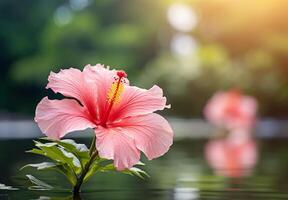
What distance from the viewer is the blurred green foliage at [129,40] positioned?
68.6 feet

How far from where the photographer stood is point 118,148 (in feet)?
6.03

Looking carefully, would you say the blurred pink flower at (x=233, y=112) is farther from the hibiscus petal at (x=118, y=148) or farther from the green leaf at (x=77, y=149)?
the hibiscus petal at (x=118, y=148)

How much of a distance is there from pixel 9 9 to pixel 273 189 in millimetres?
27614

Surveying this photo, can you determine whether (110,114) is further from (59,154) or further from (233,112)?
(233,112)

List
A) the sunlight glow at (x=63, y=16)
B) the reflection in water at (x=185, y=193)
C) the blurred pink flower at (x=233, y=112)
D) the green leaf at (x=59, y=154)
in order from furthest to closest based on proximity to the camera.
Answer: the sunlight glow at (x=63, y=16) < the blurred pink flower at (x=233, y=112) < the reflection in water at (x=185, y=193) < the green leaf at (x=59, y=154)

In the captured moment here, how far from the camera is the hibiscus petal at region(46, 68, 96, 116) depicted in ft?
6.47

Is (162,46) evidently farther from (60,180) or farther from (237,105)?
(60,180)

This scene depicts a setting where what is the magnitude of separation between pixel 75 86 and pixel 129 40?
2674 cm

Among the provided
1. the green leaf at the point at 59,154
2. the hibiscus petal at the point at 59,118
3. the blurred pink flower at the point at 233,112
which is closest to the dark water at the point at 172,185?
the green leaf at the point at 59,154

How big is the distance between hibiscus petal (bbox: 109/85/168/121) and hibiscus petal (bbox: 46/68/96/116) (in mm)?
61

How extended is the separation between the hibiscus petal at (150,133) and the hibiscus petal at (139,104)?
2cm

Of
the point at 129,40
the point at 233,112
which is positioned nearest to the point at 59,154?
the point at 233,112

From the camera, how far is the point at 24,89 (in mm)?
28141

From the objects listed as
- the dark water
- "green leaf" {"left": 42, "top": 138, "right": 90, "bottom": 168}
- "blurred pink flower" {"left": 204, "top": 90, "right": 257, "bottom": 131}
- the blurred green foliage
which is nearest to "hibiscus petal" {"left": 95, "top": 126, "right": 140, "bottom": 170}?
"green leaf" {"left": 42, "top": 138, "right": 90, "bottom": 168}
